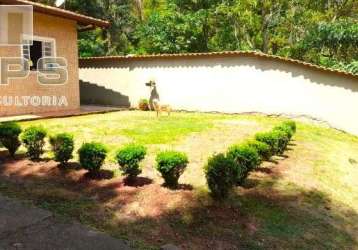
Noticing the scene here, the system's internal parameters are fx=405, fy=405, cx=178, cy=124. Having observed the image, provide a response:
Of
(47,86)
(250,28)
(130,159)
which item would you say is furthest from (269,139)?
(250,28)

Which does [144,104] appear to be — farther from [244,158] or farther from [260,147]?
[244,158]

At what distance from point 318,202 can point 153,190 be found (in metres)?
2.62

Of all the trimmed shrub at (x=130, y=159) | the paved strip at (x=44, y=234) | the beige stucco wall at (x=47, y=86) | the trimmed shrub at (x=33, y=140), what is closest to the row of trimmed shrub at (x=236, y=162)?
the trimmed shrub at (x=130, y=159)

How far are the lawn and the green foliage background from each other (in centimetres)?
961

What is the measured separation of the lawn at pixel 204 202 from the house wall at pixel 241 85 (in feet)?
15.2

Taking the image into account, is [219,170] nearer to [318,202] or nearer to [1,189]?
[318,202]

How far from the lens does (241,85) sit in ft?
49.5

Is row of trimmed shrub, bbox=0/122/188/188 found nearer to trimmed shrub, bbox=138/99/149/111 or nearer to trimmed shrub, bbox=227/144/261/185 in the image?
trimmed shrub, bbox=227/144/261/185

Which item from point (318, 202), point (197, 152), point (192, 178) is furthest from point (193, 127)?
point (318, 202)

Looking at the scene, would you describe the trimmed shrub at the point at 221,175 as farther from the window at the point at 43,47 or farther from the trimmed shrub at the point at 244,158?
the window at the point at 43,47

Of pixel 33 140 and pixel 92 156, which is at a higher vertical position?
pixel 33 140

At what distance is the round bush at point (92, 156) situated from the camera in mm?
6457

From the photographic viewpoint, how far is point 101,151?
257 inches

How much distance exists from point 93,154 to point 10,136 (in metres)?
2.02
